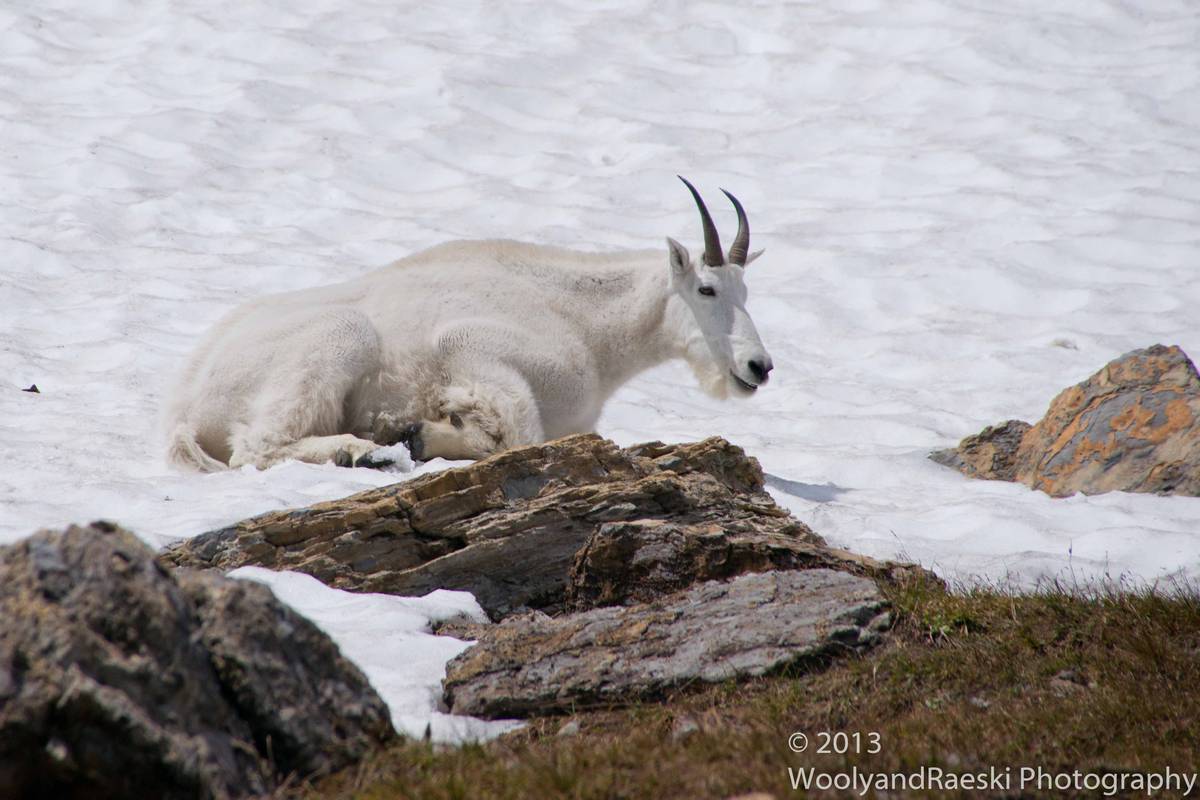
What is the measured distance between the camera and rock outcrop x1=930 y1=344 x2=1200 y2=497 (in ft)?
26.7

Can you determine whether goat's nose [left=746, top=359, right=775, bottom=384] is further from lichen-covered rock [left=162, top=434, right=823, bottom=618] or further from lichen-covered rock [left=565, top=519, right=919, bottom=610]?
lichen-covered rock [left=565, top=519, right=919, bottom=610]

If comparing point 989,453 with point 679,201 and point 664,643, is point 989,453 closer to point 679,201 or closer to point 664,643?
point 664,643

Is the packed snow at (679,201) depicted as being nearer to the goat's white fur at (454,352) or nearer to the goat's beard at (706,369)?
the goat's white fur at (454,352)

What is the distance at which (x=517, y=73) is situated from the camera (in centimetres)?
1822

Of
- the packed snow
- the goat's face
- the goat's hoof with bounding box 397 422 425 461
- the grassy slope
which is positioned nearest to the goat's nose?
the goat's face

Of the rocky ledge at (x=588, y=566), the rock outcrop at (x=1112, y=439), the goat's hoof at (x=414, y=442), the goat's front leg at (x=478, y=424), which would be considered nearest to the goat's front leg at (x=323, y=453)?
the goat's hoof at (x=414, y=442)

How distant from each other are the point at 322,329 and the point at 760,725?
4.91 meters

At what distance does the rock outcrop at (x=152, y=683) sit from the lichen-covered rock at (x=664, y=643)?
3.06ft

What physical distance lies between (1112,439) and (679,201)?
7991 mm

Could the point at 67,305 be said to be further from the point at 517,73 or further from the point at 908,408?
the point at 517,73

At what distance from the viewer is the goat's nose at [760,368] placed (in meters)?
9.17

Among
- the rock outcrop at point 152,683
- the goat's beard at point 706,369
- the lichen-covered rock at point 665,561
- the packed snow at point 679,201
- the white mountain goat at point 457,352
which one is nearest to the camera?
the rock outcrop at point 152,683

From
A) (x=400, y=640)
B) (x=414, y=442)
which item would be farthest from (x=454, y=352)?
(x=400, y=640)

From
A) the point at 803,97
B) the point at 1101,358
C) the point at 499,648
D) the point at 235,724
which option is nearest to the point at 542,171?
the point at 803,97
